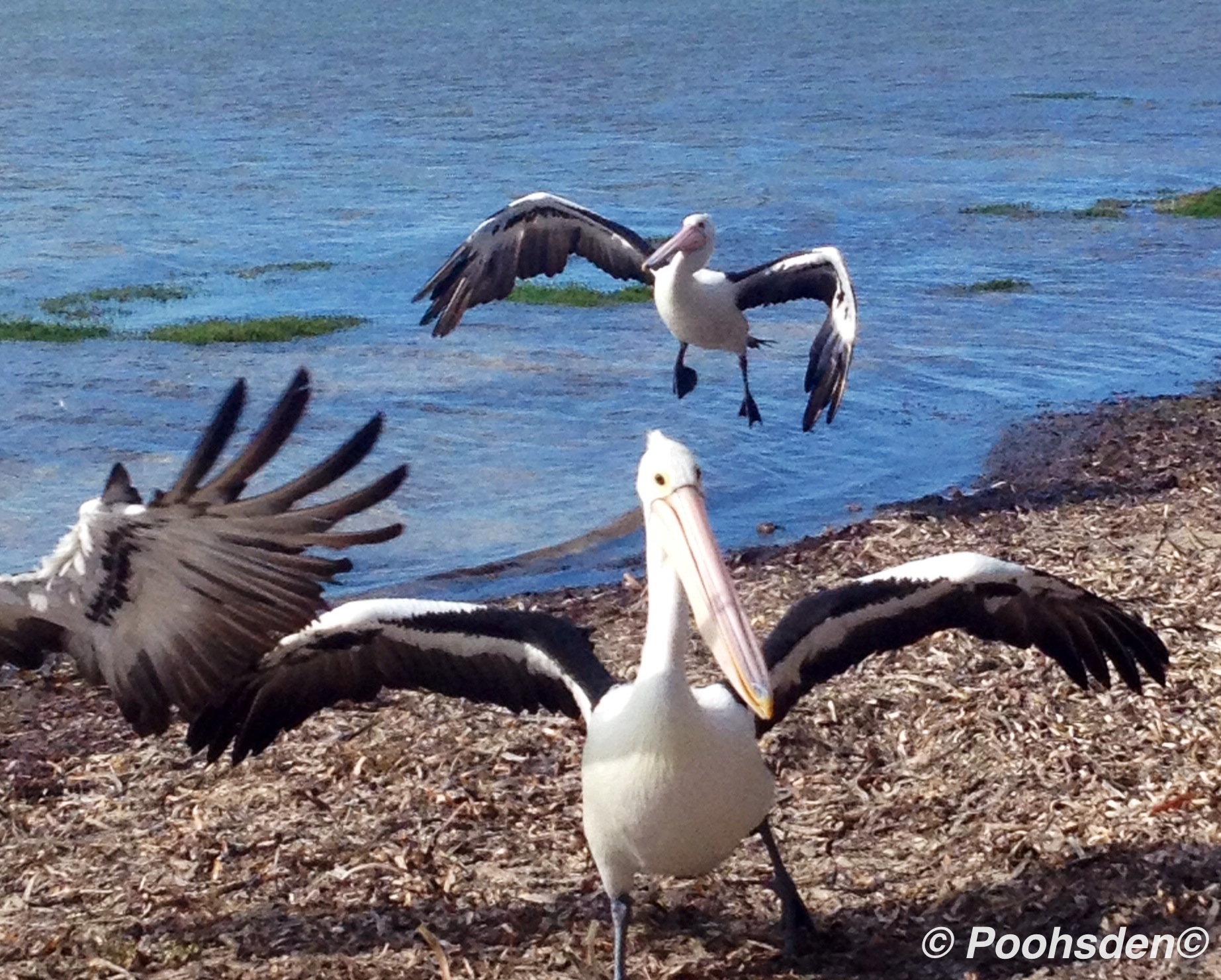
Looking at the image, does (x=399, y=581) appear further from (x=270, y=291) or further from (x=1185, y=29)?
(x=1185, y=29)

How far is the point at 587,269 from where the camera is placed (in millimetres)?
16516

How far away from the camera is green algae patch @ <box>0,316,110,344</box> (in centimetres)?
1369

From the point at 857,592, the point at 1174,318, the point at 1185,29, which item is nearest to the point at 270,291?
the point at 1174,318

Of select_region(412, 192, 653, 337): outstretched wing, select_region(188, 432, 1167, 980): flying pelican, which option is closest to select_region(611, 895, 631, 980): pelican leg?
select_region(188, 432, 1167, 980): flying pelican

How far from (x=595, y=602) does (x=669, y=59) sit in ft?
97.7

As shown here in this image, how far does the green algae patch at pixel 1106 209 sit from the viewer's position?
1881 centimetres

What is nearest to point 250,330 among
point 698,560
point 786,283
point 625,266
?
point 625,266

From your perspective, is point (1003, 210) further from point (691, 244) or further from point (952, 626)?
point (952, 626)

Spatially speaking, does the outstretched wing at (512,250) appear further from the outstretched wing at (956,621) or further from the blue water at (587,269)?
the outstretched wing at (956,621)

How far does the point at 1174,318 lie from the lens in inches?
547

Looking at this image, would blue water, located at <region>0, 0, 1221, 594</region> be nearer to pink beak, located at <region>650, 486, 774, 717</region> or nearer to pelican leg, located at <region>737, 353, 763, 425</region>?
pelican leg, located at <region>737, 353, 763, 425</region>

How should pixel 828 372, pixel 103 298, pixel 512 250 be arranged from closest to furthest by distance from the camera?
pixel 828 372 → pixel 512 250 → pixel 103 298

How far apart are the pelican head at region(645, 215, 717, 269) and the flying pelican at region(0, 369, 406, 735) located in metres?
6.86

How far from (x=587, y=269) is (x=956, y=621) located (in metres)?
12.0
